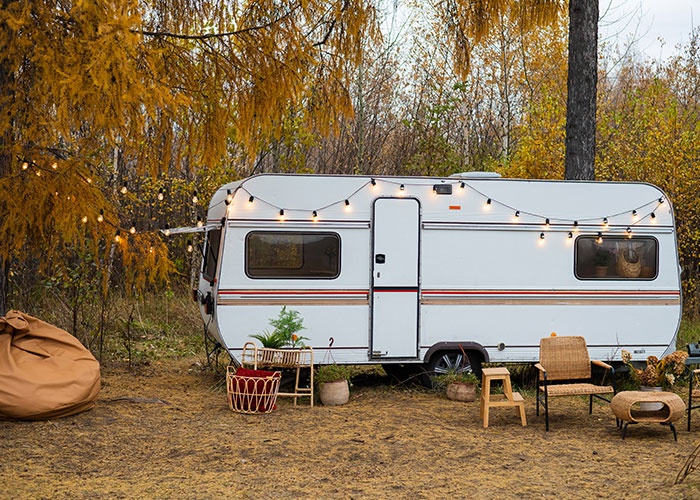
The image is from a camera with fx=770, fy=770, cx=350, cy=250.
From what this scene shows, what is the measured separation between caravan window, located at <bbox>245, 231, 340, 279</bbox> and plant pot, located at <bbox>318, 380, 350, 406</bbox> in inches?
47.5

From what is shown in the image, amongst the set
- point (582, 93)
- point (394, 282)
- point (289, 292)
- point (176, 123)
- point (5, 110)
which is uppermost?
point (582, 93)

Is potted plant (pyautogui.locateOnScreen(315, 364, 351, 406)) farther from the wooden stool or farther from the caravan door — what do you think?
the wooden stool

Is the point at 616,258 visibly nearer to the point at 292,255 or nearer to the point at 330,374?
the point at 330,374

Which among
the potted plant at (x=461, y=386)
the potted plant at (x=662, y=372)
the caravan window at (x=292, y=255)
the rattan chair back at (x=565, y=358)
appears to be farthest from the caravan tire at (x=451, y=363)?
the potted plant at (x=662, y=372)

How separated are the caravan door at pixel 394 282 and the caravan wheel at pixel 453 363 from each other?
311 mm

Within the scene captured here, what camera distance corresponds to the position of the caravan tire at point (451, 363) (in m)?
9.07

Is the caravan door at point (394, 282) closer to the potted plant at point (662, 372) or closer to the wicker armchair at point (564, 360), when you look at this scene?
Result: the wicker armchair at point (564, 360)

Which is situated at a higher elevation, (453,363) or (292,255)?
(292,255)

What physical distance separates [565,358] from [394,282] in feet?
6.82

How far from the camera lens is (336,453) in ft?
21.4

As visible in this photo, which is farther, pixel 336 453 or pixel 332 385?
pixel 332 385

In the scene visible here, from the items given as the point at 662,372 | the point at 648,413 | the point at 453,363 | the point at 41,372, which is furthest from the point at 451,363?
the point at 41,372

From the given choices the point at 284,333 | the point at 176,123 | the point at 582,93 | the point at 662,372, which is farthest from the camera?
the point at 582,93

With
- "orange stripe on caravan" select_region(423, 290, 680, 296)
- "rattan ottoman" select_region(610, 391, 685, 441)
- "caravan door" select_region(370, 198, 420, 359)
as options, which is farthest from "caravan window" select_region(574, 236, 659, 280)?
"rattan ottoman" select_region(610, 391, 685, 441)
